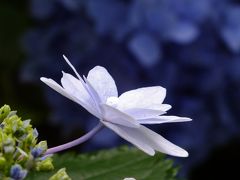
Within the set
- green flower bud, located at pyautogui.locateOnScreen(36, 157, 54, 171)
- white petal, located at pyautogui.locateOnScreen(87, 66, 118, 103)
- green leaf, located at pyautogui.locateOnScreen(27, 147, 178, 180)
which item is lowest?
green leaf, located at pyautogui.locateOnScreen(27, 147, 178, 180)

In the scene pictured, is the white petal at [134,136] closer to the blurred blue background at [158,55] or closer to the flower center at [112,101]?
the flower center at [112,101]

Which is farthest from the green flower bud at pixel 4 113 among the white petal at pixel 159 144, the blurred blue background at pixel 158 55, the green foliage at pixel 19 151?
the blurred blue background at pixel 158 55

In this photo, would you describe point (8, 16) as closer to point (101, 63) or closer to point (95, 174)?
point (101, 63)

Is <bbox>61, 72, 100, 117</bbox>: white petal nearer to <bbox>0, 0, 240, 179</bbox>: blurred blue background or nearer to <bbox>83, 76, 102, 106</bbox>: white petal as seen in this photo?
<bbox>83, 76, 102, 106</bbox>: white petal

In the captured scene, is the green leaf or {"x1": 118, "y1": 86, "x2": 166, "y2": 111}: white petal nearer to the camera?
{"x1": 118, "y1": 86, "x2": 166, "y2": 111}: white petal

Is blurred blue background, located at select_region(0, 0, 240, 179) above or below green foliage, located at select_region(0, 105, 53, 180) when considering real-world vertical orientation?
above

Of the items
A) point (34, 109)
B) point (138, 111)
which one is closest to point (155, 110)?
point (138, 111)

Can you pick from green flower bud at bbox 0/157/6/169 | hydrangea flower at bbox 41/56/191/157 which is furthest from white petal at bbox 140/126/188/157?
green flower bud at bbox 0/157/6/169
